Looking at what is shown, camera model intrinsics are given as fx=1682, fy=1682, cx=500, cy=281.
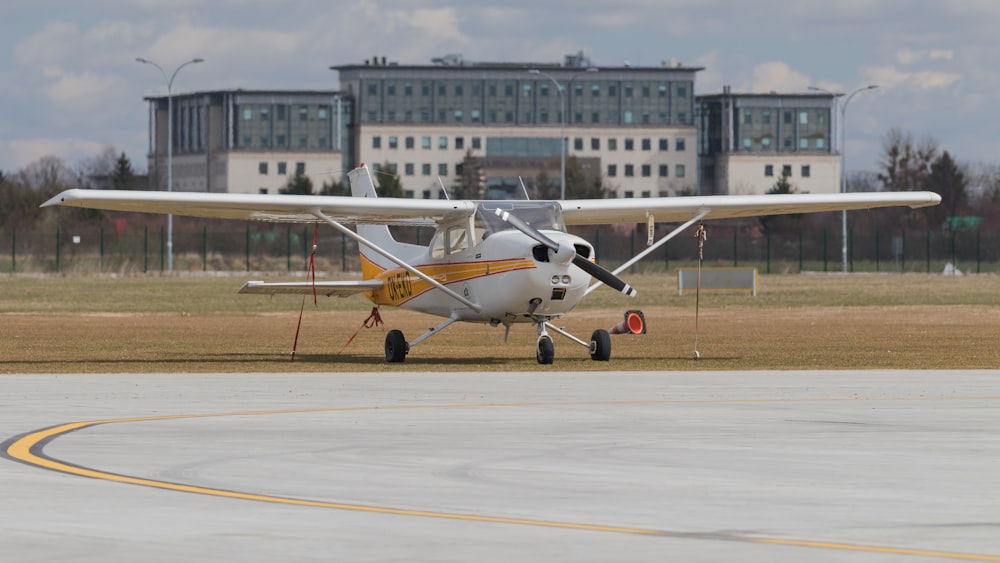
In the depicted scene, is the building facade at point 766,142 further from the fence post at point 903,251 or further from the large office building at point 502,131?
the fence post at point 903,251

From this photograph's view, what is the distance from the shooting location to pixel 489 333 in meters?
31.8

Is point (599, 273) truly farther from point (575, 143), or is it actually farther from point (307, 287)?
point (575, 143)

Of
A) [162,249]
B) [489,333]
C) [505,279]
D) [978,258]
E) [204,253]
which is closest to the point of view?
[505,279]

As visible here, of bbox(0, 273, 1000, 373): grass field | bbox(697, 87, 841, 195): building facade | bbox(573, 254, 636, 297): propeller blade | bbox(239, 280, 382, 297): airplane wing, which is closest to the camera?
bbox(573, 254, 636, 297): propeller blade

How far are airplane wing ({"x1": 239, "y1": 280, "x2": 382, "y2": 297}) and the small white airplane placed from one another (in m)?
0.03

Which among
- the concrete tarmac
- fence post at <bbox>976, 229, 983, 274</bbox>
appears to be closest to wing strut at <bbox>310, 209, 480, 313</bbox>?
the concrete tarmac

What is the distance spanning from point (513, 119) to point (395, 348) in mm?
144080

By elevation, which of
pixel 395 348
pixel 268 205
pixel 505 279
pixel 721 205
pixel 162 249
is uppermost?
pixel 721 205

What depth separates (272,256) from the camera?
84.0 meters

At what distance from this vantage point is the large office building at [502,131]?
165 m

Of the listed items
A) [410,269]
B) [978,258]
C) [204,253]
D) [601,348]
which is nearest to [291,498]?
[601,348]

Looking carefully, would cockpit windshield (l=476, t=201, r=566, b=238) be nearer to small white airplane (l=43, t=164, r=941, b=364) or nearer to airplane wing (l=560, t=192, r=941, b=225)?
small white airplane (l=43, t=164, r=941, b=364)

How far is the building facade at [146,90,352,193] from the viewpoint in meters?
164

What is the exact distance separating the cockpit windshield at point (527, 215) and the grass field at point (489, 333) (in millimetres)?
1884
